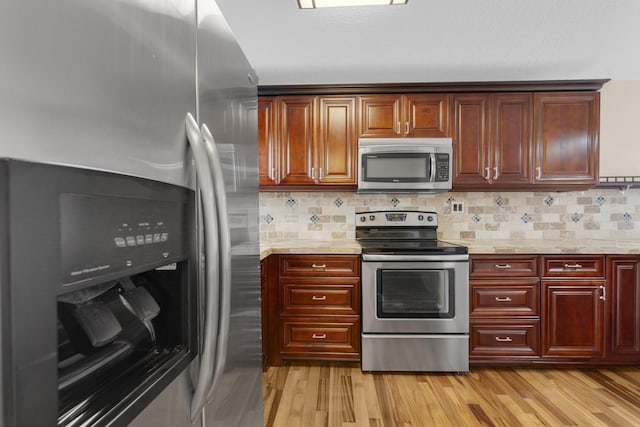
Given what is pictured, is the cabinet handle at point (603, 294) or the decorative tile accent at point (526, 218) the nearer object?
the cabinet handle at point (603, 294)

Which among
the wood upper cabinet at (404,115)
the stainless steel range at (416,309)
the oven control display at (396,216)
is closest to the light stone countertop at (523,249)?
the stainless steel range at (416,309)

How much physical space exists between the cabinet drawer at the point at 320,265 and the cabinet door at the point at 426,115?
1181 millimetres

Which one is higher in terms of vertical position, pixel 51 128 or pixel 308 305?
pixel 51 128

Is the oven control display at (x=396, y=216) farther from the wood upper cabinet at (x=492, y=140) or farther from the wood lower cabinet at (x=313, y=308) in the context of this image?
the wood lower cabinet at (x=313, y=308)

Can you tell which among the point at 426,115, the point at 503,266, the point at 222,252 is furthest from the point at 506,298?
the point at 222,252

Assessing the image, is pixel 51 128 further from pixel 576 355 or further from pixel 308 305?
pixel 576 355

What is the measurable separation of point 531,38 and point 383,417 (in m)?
2.47

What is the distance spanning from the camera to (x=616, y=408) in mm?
2242

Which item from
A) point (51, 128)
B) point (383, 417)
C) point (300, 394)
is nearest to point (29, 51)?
point (51, 128)

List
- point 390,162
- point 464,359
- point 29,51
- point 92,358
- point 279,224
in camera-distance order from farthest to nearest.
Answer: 1. point 279,224
2. point 390,162
3. point 464,359
4. point 92,358
5. point 29,51

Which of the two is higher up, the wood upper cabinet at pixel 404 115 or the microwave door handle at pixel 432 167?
the wood upper cabinet at pixel 404 115

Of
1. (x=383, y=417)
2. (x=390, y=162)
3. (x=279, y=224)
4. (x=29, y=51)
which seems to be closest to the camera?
(x=29, y=51)

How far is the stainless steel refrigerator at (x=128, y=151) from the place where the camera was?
1.09 feet

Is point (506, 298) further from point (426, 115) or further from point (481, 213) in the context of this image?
point (426, 115)
